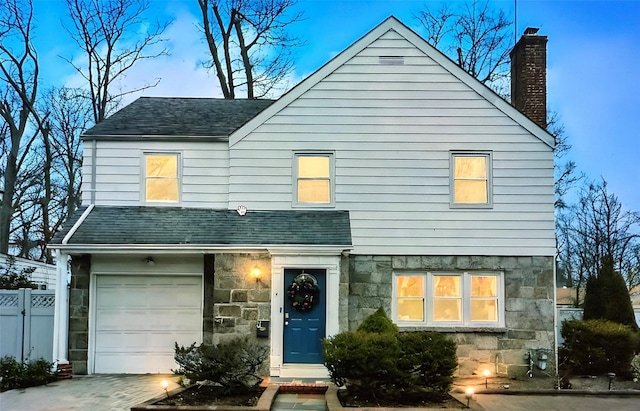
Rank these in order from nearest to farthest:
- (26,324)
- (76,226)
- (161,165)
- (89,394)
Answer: (89,394), (76,226), (26,324), (161,165)

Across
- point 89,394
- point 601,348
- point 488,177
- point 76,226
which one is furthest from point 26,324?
point 601,348

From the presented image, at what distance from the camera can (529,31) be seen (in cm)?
1394

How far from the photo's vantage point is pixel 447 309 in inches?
501

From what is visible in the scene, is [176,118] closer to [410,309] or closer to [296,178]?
[296,178]

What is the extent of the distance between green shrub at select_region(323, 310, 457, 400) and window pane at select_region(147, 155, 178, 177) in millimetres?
5994

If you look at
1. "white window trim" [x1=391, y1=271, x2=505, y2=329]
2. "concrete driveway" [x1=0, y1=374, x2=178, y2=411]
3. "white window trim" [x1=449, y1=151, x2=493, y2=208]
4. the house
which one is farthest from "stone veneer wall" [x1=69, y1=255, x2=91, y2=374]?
"white window trim" [x1=449, y1=151, x2=493, y2=208]

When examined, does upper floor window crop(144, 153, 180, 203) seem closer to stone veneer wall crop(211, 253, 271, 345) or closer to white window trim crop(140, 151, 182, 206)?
white window trim crop(140, 151, 182, 206)

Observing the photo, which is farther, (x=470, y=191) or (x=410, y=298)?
(x=470, y=191)

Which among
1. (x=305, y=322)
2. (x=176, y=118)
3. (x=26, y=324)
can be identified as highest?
(x=176, y=118)

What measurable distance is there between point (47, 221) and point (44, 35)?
330 inches

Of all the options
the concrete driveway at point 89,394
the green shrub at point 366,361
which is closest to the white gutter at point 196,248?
the concrete driveway at point 89,394

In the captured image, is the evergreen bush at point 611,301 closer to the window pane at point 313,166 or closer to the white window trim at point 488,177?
the white window trim at point 488,177

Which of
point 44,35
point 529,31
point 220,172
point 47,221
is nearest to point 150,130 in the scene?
point 220,172

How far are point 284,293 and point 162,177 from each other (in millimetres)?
3994
